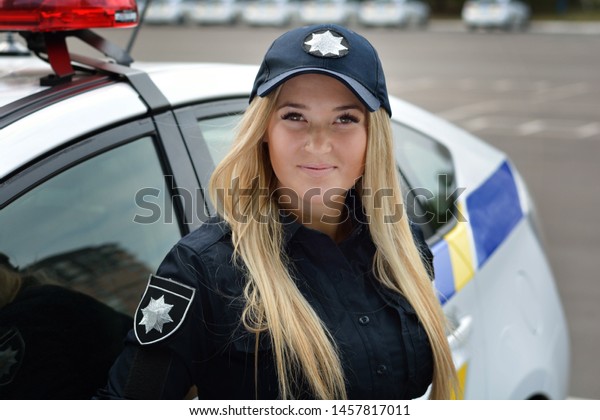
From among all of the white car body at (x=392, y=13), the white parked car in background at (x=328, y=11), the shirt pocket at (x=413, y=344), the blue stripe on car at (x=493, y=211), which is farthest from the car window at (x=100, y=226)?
the white parked car in background at (x=328, y=11)

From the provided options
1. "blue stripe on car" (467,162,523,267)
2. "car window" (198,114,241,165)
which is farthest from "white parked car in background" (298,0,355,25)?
"car window" (198,114,241,165)

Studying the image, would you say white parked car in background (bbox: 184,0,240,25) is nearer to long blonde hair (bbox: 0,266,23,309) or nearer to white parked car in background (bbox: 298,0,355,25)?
white parked car in background (bbox: 298,0,355,25)

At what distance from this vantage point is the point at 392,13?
3044 cm

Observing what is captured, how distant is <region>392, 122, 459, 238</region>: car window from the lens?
2354 millimetres

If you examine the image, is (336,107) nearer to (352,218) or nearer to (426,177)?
(352,218)

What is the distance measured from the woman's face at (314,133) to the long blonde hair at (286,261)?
0.08 feet

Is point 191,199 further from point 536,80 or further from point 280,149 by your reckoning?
point 536,80

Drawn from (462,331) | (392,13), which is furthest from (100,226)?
(392,13)

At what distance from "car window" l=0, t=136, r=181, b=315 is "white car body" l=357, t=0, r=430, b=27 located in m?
29.6

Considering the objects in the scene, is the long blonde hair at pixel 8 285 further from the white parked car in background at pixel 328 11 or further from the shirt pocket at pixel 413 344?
the white parked car in background at pixel 328 11

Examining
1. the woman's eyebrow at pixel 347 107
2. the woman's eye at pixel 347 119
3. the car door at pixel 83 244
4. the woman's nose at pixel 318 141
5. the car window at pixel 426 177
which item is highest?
the woman's eyebrow at pixel 347 107

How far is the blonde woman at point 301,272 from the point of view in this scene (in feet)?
4.59

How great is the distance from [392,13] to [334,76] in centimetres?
2992
